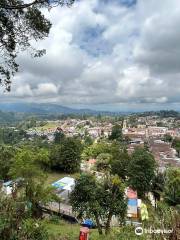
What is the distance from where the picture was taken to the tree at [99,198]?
56.8 feet

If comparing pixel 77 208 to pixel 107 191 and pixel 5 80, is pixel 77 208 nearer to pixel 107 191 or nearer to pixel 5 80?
pixel 107 191

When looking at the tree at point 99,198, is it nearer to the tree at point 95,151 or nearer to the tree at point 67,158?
the tree at point 67,158

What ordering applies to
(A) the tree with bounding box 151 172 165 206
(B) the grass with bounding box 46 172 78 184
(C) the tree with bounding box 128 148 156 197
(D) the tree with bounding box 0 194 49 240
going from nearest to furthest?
(D) the tree with bounding box 0 194 49 240 → (C) the tree with bounding box 128 148 156 197 → (A) the tree with bounding box 151 172 165 206 → (B) the grass with bounding box 46 172 78 184

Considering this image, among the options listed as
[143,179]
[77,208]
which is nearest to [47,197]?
[77,208]

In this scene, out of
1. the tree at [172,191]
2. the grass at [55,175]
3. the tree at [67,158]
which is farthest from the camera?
the tree at [67,158]

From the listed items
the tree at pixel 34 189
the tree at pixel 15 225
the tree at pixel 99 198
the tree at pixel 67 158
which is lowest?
the tree at pixel 67 158

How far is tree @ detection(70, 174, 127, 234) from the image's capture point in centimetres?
1731

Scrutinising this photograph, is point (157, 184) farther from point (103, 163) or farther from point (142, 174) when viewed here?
point (103, 163)

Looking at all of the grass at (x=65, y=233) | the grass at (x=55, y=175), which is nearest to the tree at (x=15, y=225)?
the grass at (x=65, y=233)

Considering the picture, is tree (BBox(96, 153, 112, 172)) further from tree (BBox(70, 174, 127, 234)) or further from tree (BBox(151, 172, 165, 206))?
tree (BBox(70, 174, 127, 234))

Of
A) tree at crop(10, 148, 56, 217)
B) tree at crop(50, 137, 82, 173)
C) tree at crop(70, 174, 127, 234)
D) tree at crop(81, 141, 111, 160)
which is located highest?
tree at crop(70, 174, 127, 234)

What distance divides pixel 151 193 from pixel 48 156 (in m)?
13.2

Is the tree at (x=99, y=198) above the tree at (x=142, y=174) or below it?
above

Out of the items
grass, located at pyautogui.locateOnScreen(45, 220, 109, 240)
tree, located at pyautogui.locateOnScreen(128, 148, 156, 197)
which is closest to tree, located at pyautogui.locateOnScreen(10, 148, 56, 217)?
grass, located at pyautogui.locateOnScreen(45, 220, 109, 240)
